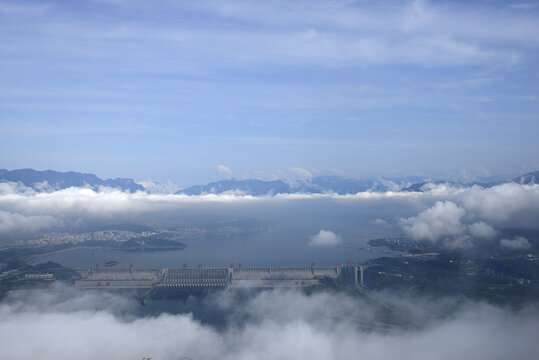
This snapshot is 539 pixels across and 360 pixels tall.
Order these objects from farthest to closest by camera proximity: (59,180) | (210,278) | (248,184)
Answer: (248,184)
(59,180)
(210,278)

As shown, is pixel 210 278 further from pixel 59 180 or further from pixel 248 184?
pixel 248 184

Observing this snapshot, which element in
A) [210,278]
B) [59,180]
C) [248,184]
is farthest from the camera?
[248,184]

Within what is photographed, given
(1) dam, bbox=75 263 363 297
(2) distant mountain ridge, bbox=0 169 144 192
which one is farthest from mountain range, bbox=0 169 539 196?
(1) dam, bbox=75 263 363 297

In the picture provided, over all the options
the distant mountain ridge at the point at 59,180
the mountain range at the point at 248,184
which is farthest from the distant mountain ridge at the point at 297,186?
the distant mountain ridge at the point at 59,180

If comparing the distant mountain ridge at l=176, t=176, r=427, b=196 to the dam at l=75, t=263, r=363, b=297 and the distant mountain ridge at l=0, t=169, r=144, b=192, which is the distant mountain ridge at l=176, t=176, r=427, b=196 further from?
the dam at l=75, t=263, r=363, b=297

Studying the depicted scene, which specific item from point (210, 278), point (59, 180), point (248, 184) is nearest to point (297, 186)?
point (248, 184)

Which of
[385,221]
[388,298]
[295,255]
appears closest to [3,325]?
[388,298]

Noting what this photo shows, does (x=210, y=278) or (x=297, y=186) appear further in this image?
(x=297, y=186)
